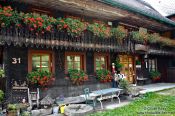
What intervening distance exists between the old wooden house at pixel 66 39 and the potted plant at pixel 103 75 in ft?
0.66

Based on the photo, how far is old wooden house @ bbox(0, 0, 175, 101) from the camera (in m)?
7.87

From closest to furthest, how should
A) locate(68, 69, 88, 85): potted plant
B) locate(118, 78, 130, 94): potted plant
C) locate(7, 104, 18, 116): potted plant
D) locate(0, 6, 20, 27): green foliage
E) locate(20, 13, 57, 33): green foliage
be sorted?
locate(0, 6, 20, 27): green foliage < locate(20, 13, 57, 33): green foliage < locate(7, 104, 18, 116): potted plant < locate(68, 69, 88, 85): potted plant < locate(118, 78, 130, 94): potted plant

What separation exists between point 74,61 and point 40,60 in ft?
6.74

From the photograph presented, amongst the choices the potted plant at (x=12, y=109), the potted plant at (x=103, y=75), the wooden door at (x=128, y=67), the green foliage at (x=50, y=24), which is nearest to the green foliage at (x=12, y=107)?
the potted plant at (x=12, y=109)

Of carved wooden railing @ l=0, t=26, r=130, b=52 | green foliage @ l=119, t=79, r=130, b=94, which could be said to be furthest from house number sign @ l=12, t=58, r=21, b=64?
green foliage @ l=119, t=79, r=130, b=94

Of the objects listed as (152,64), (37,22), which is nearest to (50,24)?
(37,22)

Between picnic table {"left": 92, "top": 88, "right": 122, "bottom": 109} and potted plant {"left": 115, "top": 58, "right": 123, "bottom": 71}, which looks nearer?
picnic table {"left": 92, "top": 88, "right": 122, "bottom": 109}

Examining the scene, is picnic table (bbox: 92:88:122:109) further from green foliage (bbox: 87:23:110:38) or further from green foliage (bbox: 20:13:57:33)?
green foliage (bbox: 20:13:57:33)

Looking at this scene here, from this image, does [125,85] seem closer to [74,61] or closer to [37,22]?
[74,61]

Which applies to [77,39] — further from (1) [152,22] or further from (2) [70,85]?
(1) [152,22]

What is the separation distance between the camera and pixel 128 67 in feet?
49.3

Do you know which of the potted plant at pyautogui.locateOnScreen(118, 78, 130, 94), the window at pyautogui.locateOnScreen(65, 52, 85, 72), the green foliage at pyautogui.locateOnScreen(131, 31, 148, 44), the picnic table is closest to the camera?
the picnic table

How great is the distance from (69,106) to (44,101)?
1076mm

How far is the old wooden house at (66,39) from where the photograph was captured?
7871mm
